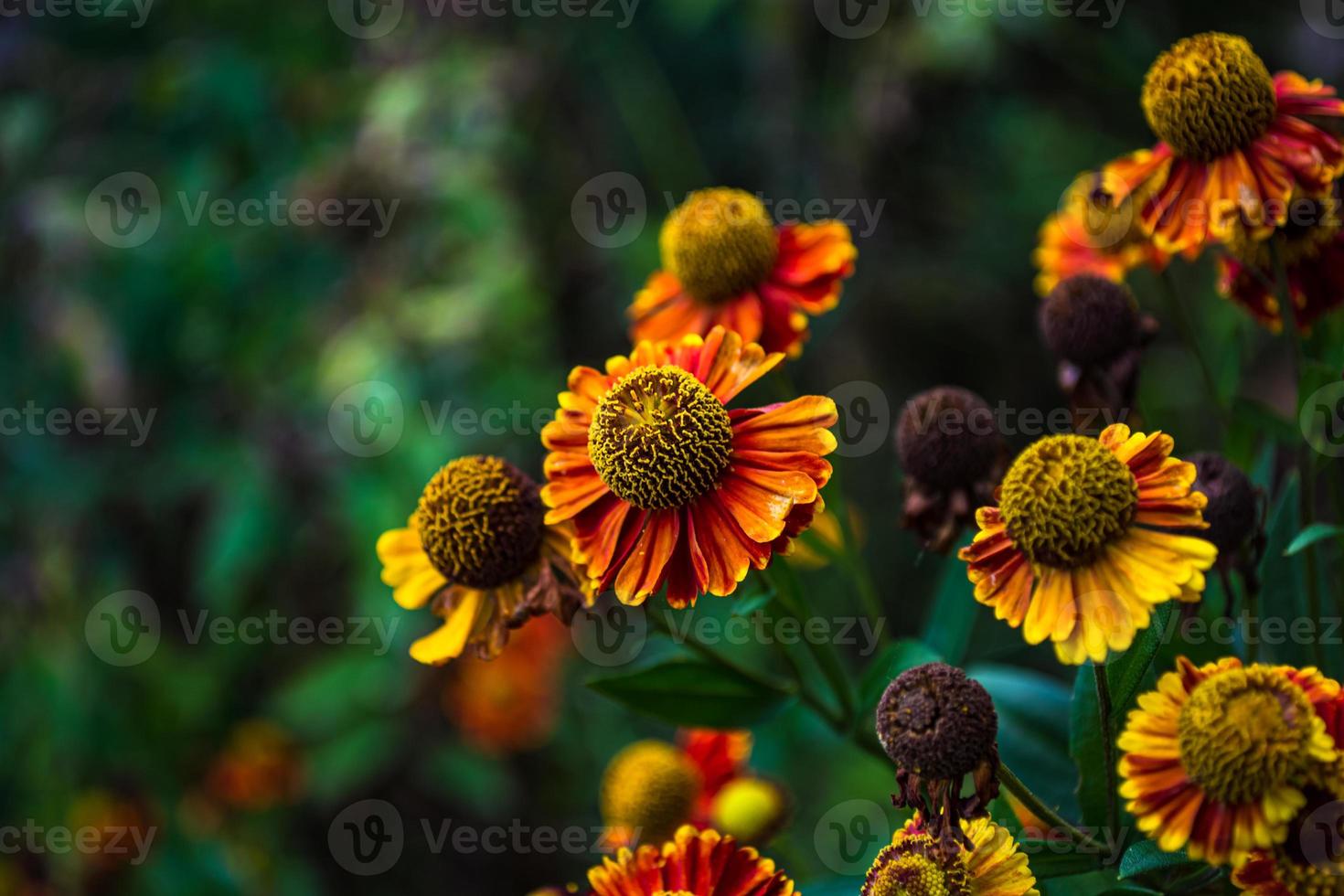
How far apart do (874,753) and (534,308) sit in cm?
200

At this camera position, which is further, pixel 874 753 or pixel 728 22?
pixel 728 22

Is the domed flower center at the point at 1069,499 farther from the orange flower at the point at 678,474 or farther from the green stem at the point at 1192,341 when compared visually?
the green stem at the point at 1192,341

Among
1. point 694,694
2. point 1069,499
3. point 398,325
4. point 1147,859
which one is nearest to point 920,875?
point 1147,859

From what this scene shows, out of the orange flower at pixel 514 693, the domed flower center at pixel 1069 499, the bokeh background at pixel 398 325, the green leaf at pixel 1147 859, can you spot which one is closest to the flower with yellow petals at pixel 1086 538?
the domed flower center at pixel 1069 499

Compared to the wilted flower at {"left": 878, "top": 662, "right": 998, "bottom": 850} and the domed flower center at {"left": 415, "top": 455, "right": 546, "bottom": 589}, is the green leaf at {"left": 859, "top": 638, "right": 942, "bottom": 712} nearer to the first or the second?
the wilted flower at {"left": 878, "top": 662, "right": 998, "bottom": 850}

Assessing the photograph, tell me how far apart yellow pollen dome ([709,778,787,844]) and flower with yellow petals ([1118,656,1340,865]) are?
534 mm

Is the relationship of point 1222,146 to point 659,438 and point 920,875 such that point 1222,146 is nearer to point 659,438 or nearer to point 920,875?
point 659,438

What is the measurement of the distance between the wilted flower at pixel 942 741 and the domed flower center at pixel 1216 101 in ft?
1.73

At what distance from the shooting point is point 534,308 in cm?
288

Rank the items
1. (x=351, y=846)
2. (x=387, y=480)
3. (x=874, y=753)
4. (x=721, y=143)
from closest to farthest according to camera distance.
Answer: (x=874, y=753) → (x=387, y=480) → (x=351, y=846) → (x=721, y=143)

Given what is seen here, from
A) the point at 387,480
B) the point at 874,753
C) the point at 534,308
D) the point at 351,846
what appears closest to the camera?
the point at 874,753

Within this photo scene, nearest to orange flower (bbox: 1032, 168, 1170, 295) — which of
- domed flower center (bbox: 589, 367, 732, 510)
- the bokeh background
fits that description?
domed flower center (bbox: 589, 367, 732, 510)

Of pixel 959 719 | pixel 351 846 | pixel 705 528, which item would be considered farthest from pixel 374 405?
pixel 959 719

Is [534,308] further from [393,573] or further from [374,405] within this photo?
[393,573]
